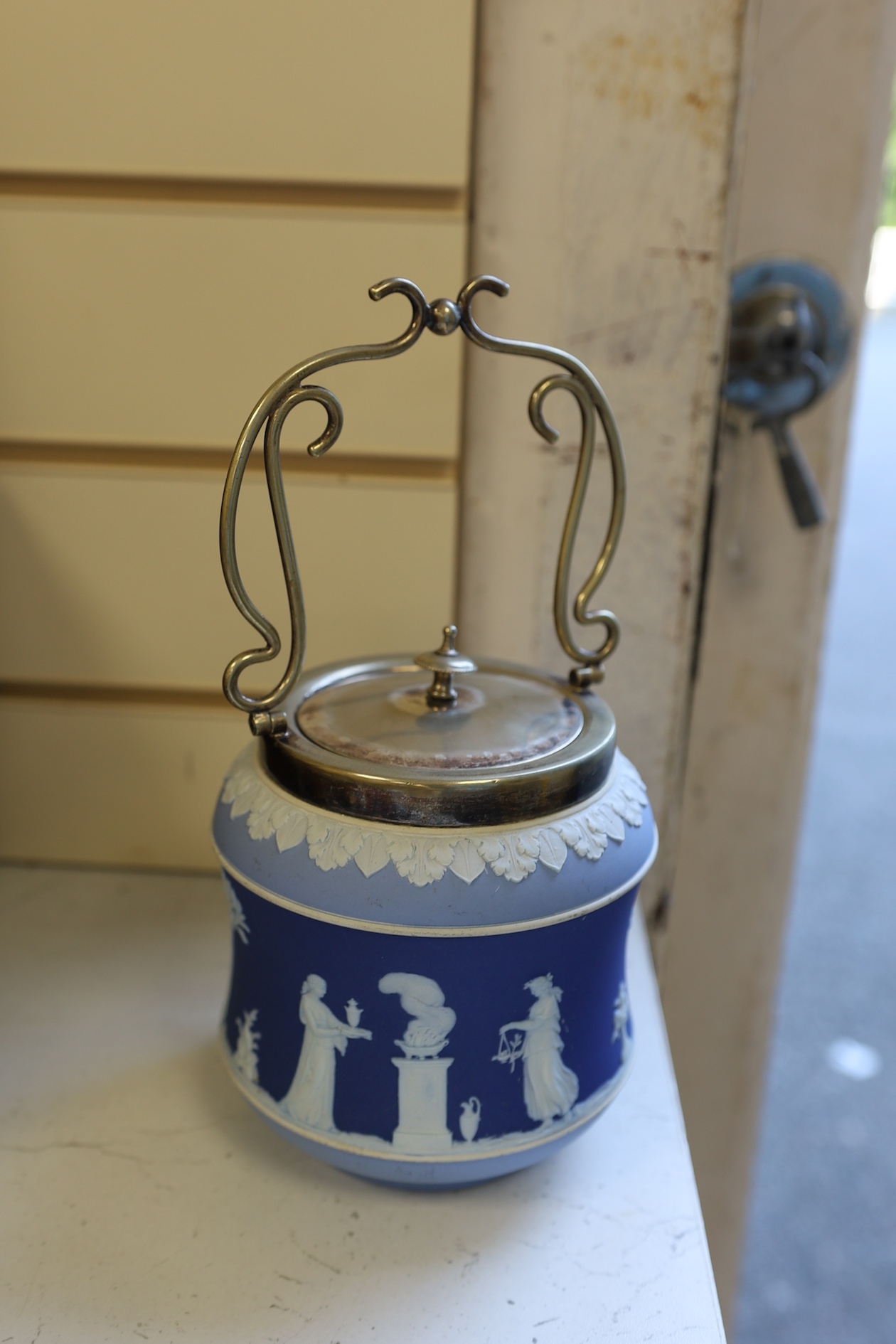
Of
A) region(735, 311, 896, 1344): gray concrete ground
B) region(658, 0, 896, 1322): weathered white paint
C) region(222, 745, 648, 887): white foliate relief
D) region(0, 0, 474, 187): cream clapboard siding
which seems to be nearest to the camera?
region(222, 745, 648, 887): white foliate relief

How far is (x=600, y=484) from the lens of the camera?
80 centimetres

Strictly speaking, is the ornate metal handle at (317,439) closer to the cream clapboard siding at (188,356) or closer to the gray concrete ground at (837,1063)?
the cream clapboard siding at (188,356)

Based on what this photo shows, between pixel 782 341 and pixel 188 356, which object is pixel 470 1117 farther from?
pixel 782 341

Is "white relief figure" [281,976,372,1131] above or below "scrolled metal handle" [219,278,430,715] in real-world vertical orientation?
below

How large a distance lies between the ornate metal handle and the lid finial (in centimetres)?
7

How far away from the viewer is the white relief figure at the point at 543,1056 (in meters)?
0.52

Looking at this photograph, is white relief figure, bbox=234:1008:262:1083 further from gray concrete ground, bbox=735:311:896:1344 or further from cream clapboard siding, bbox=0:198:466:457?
gray concrete ground, bbox=735:311:896:1344

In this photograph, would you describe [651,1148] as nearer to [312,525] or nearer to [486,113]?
[312,525]

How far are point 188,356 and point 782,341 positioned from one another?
470 millimetres

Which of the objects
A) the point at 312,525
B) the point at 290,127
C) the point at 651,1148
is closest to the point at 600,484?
the point at 312,525

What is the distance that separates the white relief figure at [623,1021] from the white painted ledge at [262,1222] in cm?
6

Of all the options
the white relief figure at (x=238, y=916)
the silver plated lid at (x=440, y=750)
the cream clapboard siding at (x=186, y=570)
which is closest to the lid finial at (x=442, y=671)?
the silver plated lid at (x=440, y=750)

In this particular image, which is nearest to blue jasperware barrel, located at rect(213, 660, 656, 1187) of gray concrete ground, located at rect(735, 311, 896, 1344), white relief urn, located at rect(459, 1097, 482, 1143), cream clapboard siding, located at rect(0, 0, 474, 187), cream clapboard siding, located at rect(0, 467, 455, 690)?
white relief urn, located at rect(459, 1097, 482, 1143)

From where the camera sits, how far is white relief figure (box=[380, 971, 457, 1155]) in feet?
1.66
